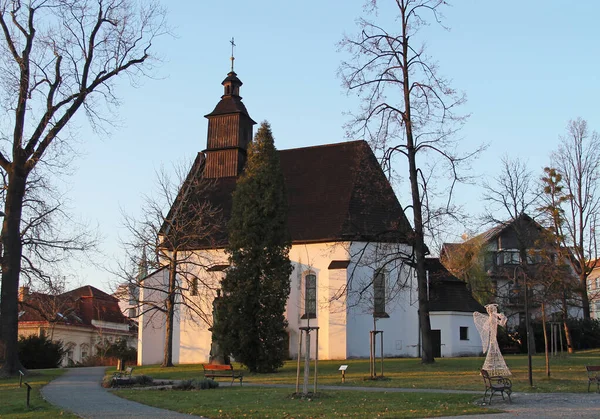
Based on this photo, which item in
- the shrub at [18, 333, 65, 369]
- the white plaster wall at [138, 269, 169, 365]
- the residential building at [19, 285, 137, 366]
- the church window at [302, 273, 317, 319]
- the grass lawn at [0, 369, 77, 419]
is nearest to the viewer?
the grass lawn at [0, 369, 77, 419]

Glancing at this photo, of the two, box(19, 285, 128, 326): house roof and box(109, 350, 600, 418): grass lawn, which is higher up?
box(19, 285, 128, 326): house roof

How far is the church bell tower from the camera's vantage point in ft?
136

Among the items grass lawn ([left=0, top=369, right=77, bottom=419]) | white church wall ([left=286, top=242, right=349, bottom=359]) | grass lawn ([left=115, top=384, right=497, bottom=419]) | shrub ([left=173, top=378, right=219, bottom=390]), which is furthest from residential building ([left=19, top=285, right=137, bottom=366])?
grass lawn ([left=115, top=384, right=497, bottom=419])

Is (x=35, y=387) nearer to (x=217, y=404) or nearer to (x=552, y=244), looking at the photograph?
(x=217, y=404)

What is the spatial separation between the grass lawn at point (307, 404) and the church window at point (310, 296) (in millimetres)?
17261

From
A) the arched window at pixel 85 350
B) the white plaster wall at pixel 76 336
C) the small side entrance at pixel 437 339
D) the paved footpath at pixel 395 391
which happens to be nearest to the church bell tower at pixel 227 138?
the small side entrance at pixel 437 339

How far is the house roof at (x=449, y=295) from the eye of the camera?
121ft

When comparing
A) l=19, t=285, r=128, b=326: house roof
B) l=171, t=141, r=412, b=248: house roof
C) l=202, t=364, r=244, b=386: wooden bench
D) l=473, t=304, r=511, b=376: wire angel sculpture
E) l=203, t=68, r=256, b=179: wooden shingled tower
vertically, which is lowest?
l=202, t=364, r=244, b=386: wooden bench

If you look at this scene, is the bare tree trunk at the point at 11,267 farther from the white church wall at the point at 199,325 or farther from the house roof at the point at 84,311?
the house roof at the point at 84,311

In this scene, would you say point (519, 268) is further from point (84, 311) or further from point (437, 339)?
point (84, 311)

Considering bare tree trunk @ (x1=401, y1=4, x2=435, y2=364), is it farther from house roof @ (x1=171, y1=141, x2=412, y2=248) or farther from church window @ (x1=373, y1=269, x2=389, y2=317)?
church window @ (x1=373, y1=269, x2=389, y2=317)

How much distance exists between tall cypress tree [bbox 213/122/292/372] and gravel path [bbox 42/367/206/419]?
248 inches

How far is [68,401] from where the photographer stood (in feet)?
55.1

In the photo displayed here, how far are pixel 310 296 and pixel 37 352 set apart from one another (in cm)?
1518
